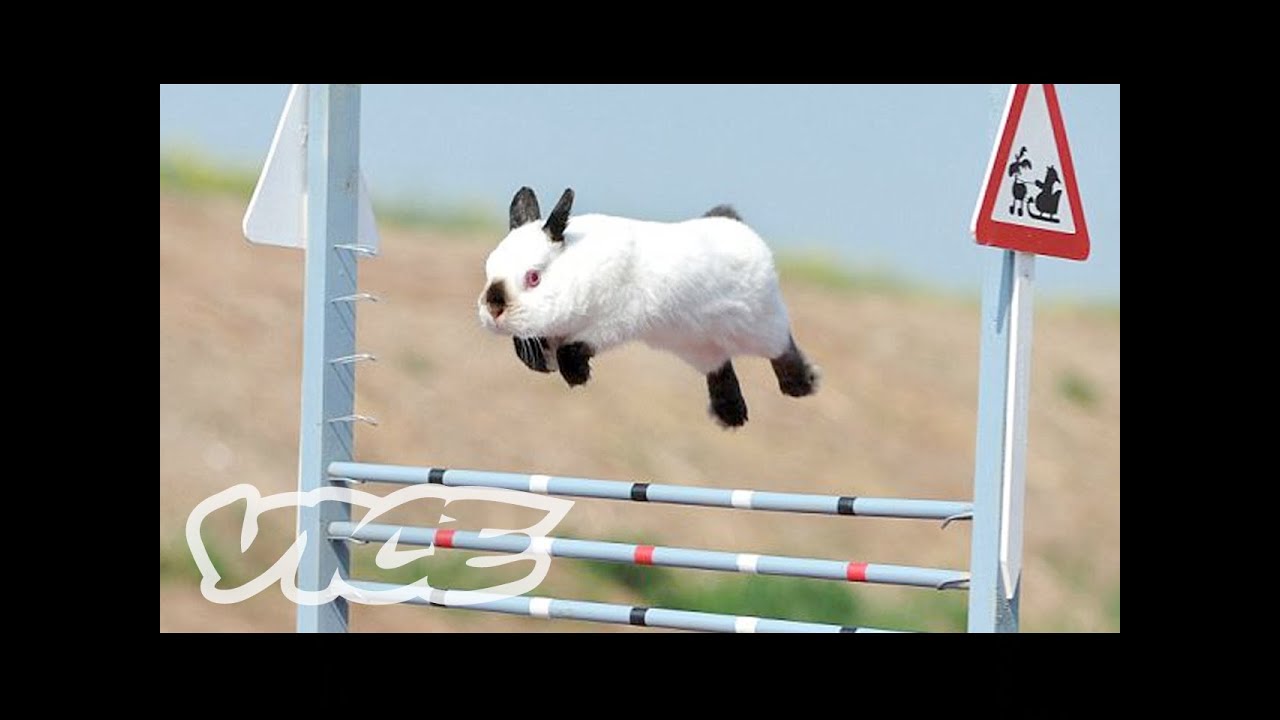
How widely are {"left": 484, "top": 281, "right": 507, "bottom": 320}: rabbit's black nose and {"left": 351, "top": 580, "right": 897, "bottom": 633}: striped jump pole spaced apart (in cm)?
58

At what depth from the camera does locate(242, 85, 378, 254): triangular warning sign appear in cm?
336

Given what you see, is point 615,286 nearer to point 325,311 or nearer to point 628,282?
point 628,282

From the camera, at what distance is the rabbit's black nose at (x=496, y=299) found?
2816 mm

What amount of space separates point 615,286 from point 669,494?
41 centimetres

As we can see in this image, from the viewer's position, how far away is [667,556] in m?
2.99

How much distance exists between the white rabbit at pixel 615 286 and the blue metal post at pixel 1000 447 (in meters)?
0.41

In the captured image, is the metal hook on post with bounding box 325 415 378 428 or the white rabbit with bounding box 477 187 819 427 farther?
the metal hook on post with bounding box 325 415 378 428

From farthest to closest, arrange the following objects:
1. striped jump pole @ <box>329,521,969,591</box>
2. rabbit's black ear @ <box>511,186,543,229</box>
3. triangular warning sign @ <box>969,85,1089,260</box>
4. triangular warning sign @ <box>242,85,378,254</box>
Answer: triangular warning sign @ <box>242,85,378,254</box> → rabbit's black ear @ <box>511,186,543,229</box> → striped jump pole @ <box>329,521,969,591</box> → triangular warning sign @ <box>969,85,1089,260</box>

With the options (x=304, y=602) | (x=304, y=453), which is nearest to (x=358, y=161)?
(x=304, y=453)

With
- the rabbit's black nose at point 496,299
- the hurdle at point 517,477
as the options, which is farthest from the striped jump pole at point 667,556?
the rabbit's black nose at point 496,299

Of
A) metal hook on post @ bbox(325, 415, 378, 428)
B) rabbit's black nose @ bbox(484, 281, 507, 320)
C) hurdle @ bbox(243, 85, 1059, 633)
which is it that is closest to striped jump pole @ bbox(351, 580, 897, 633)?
hurdle @ bbox(243, 85, 1059, 633)

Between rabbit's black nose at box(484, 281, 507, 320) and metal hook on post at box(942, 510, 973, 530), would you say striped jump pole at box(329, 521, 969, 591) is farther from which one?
rabbit's black nose at box(484, 281, 507, 320)

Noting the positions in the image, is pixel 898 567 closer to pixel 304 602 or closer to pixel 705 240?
pixel 705 240

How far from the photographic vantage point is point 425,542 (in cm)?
326
